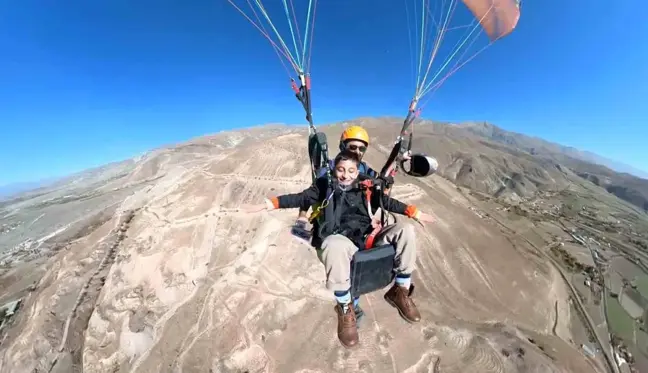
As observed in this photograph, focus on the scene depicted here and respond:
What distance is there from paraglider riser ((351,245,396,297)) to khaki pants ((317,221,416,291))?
9cm

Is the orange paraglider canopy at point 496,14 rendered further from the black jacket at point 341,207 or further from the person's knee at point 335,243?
the person's knee at point 335,243

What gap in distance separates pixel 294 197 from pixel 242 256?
581 inches

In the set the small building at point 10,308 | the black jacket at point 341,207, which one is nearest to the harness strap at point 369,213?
the black jacket at point 341,207

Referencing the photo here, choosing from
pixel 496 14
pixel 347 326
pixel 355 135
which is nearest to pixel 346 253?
pixel 347 326

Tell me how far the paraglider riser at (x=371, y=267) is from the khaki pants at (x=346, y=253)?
3.4 inches

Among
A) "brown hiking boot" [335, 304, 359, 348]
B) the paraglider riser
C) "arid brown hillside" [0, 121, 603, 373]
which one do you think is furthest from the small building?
the paraglider riser

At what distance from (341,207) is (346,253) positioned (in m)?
0.59

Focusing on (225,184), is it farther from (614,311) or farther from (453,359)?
(614,311)

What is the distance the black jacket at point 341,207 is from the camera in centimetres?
376

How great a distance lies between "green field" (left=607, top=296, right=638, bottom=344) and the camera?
1734 centimetres

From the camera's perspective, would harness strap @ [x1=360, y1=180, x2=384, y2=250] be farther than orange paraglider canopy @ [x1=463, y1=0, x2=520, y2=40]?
No

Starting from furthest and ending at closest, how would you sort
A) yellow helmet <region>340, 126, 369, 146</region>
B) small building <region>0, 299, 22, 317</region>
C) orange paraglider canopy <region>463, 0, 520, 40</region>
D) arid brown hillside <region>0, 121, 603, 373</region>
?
small building <region>0, 299, 22, 317</region> → arid brown hillside <region>0, 121, 603, 373</region> → orange paraglider canopy <region>463, 0, 520, 40</region> → yellow helmet <region>340, 126, 369, 146</region>

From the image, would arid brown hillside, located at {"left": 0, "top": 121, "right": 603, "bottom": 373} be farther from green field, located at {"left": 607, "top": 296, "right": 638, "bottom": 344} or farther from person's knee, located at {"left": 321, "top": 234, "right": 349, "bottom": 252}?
person's knee, located at {"left": 321, "top": 234, "right": 349, "bottom": 252}

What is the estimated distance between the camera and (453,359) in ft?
40.4
